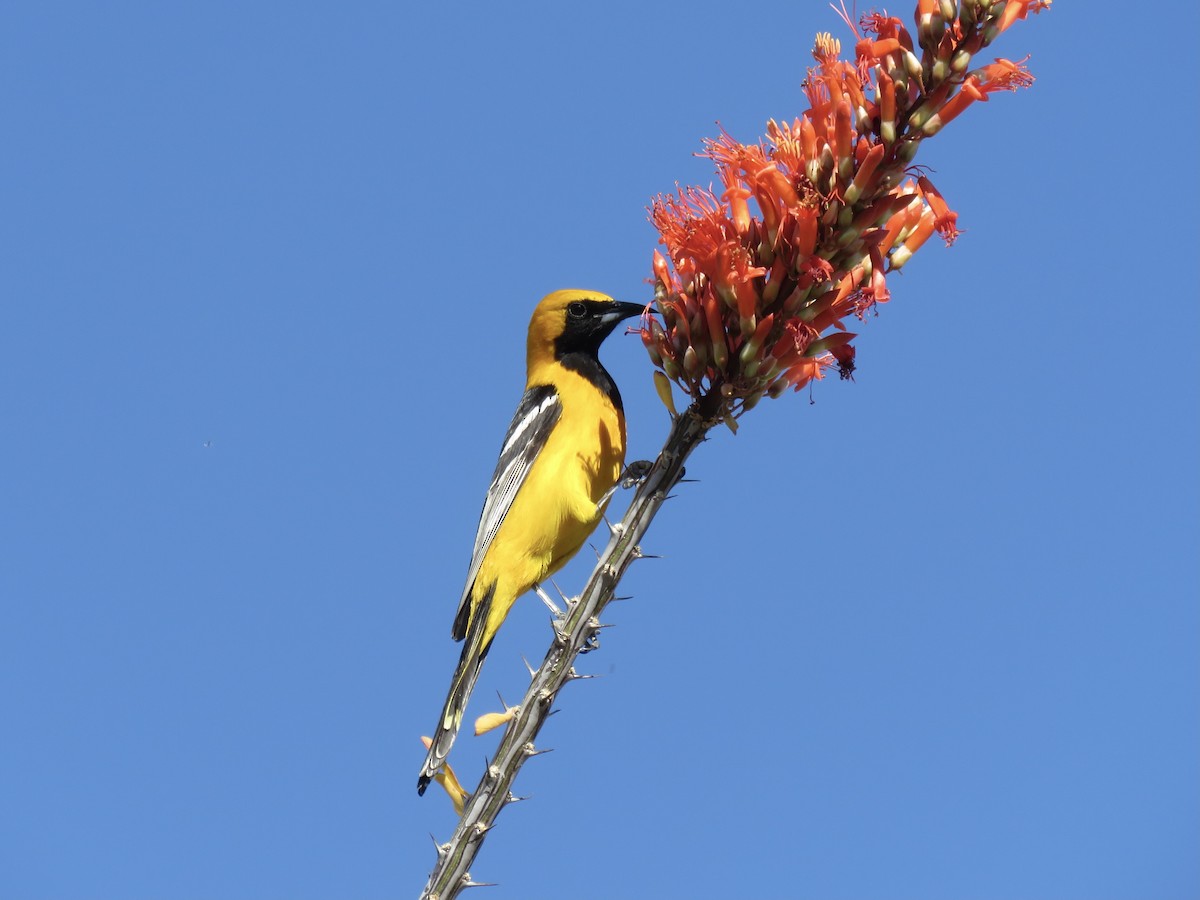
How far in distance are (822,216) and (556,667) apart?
2.17 m

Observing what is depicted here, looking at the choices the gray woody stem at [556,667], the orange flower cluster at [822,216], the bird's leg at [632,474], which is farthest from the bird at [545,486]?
the orange flower cluster at [822,216]

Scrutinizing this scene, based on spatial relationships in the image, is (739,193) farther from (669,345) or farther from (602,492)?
(602,492)

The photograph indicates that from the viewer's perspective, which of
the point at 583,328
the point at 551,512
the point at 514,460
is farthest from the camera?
the point at 583,328

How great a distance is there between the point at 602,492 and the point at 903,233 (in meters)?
3.52

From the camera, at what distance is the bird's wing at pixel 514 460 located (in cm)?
773

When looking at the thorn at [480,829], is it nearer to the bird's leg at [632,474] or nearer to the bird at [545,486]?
the bird at [545,486]

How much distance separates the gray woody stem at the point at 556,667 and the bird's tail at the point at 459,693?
915 millimetres

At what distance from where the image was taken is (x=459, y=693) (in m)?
6.59

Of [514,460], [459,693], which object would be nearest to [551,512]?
[514,460]

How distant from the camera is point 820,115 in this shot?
14.7ft

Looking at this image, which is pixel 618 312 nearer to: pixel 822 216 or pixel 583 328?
pixel 583 328

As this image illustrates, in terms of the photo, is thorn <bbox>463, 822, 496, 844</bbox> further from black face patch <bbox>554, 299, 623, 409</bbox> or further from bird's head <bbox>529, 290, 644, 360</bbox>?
bird's head <bbox>529, 290, 644, 360</bbox>

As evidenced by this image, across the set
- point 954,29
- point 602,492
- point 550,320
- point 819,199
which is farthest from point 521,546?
point 954,29

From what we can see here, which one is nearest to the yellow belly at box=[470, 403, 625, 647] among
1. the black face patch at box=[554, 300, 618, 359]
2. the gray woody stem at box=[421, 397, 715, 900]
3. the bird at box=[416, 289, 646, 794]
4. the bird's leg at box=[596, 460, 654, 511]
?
the bird at box=[416, 289, 646, 794]
